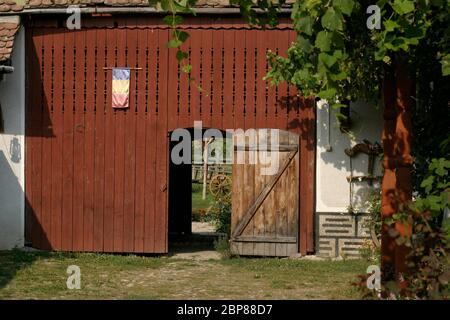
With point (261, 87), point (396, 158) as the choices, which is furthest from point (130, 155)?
point (396, 158)

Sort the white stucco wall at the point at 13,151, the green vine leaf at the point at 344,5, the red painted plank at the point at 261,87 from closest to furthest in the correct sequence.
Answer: the green vine leaf at the point at 344,5, the red painted plank at the point at 261,87, the white stucco wall at the point at 13,151

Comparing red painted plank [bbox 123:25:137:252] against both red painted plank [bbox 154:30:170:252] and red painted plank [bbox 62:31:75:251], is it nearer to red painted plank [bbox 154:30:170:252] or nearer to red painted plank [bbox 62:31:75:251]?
red painted plank [bbox 154:30:170:252]

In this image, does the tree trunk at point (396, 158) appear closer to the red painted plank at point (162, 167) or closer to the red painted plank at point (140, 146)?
the red painted plank at point (162, 167)

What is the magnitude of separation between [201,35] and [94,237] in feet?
12.9

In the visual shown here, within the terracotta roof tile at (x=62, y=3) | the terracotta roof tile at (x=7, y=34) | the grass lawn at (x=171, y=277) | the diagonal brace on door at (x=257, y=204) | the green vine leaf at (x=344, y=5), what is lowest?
the grass lawn at (x=171, y=277)

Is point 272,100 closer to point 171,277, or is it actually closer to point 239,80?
point 239,80

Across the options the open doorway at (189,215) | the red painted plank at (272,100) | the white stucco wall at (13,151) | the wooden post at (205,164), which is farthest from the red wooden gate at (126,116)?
the wooden post at (205,164)

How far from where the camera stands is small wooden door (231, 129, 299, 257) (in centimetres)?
1278

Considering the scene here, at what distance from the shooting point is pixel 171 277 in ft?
35.2

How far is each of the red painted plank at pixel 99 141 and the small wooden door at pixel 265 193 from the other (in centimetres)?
228

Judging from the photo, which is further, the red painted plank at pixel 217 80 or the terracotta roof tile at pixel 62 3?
the red painted plank at pixel 217 80

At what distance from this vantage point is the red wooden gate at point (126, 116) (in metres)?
12.9

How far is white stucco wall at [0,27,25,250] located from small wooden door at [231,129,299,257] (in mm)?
3700
